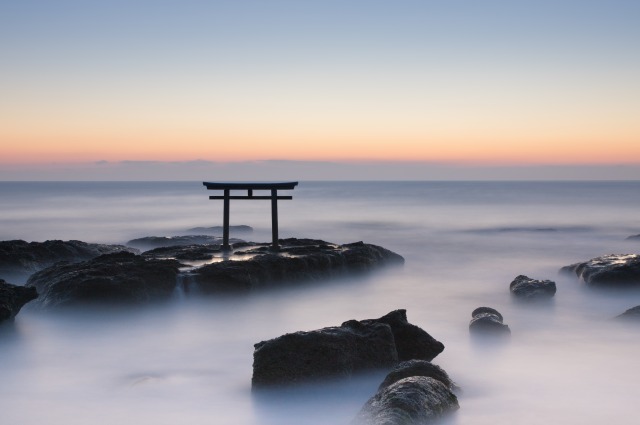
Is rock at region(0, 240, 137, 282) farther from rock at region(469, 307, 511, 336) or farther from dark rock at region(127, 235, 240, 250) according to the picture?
rock at region(469, 307, 511, 336)

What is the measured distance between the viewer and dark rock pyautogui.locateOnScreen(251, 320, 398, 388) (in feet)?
26.6

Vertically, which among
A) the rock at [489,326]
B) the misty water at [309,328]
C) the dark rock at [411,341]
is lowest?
the misty water at [309,328]

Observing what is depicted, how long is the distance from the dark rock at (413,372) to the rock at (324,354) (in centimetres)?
91

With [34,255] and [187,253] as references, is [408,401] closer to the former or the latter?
[187,253]

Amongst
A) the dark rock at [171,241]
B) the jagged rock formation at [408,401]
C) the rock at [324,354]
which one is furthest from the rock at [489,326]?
the dark rock at [171,241]

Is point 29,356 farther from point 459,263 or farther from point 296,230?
point 296,230

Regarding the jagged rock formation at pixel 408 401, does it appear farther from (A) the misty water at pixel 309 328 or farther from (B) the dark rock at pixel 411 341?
(B) the dark rock at pixel 411 341

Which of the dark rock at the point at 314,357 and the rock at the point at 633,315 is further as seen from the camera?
the rock at the point at 633,315

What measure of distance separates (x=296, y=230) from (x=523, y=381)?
29.9m

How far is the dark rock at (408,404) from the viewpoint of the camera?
6195 mm

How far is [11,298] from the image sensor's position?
454 inches

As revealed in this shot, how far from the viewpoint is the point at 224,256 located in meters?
16.2

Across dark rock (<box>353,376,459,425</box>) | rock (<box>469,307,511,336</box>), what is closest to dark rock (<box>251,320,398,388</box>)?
dark rock (<box>353,376,459,425</box>)

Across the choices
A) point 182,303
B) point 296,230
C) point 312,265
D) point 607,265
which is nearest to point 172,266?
point 182,303
